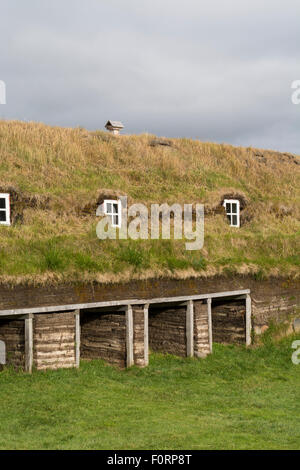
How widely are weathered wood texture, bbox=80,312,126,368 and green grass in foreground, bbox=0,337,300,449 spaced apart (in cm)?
64

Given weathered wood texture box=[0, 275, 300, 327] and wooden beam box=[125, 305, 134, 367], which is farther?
wooden beam box=[125, 305, 134, 367]

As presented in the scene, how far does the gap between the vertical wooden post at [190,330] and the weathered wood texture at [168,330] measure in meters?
0.18

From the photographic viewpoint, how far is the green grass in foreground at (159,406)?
1066 centimetres

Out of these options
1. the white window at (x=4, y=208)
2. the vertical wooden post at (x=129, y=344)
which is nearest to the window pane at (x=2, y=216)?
the white window at (x=4, y=208)

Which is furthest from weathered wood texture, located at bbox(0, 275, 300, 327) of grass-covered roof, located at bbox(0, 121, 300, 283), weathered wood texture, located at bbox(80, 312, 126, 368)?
weathered wood texture, located at bbox(80, 312, 126, 368)

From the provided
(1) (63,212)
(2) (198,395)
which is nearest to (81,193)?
(1) (63,212)

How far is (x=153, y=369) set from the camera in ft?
55.7

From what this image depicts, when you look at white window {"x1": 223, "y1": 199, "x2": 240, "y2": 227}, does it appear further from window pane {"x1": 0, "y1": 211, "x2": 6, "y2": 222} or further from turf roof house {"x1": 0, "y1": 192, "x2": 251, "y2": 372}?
window pane {"x1": 0, "y1": 211, "x2": 6, "y2": 222}

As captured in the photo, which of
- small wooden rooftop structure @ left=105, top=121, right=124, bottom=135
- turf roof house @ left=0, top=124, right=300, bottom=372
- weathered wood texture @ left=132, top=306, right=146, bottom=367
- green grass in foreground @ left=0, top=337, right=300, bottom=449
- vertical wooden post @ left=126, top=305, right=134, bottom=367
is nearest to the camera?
green grass in foreground @ left=0, top=337, right=300, bottom=449

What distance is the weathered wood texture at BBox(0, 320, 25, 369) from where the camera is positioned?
1508 cm

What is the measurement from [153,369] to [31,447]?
7.32 metres

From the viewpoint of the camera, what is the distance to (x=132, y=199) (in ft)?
78.5

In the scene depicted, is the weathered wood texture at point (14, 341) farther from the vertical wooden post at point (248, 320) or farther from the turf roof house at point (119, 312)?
the vertical wooden post at point (248, 320)

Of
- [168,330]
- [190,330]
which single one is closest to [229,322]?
[190,330]
